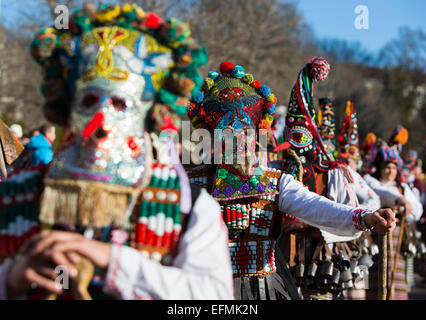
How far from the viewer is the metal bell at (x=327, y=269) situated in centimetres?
566

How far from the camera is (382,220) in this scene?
114 inches

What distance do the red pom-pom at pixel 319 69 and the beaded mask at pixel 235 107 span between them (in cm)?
117

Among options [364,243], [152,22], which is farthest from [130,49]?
[364,243]

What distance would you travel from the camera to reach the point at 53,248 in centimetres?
183

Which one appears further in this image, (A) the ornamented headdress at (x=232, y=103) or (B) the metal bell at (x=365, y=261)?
(B) the metal bell at (x=365, y=261)

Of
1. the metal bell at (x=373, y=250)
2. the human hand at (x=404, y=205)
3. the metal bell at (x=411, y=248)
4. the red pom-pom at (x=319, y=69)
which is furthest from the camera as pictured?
the metal bell at (x=411, y=248)

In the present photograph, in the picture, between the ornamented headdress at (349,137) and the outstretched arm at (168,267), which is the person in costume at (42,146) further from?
the ornamented headdress at (349,137)

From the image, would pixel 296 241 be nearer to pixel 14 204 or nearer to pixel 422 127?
pixel 14 204

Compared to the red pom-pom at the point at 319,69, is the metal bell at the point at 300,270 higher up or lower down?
lower down

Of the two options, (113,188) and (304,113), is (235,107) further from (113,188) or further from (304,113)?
(113,188)

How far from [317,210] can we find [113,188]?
5.29 feet

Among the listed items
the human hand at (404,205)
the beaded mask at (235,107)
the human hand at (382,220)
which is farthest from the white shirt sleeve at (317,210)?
the human hand at (404,205)
